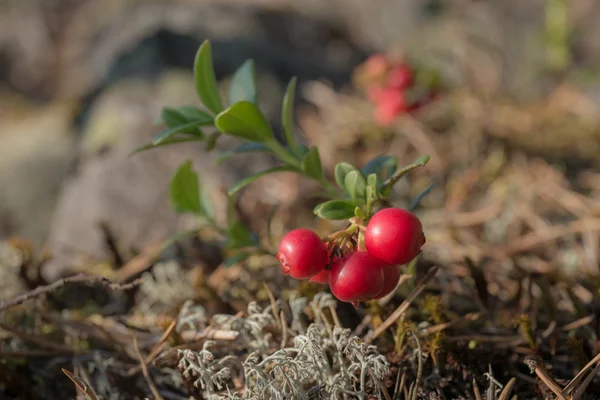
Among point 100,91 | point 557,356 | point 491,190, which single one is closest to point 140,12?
point 100,91

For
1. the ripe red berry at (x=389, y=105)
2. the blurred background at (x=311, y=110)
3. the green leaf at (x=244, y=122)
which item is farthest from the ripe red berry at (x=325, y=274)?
the ripe red berry at (x=389, y=105)

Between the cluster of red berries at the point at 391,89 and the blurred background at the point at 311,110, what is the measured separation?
179mm

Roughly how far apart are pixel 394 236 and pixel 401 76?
1.79 m

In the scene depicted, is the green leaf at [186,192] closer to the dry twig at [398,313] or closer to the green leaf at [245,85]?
the green leaf at [245,85]

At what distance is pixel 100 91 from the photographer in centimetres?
335

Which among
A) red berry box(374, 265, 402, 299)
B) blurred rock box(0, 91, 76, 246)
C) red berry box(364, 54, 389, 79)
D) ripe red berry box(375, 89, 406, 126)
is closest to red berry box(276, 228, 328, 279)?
red berry box(374, 265, 402, 299)

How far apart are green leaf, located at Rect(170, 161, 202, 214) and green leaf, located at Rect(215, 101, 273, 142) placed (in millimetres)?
211

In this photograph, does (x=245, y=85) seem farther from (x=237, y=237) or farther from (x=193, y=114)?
(x=237, y=237)

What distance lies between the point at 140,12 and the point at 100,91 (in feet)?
3.28

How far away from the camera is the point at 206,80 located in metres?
1.38

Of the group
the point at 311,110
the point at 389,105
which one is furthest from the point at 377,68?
the point at 311,110

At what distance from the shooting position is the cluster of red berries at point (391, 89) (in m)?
2.63

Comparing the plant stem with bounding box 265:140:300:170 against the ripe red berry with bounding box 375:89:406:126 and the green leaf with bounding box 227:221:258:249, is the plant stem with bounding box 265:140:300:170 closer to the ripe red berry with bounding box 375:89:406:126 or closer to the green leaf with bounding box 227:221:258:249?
the green leaf with bounding box 227:221:258:249

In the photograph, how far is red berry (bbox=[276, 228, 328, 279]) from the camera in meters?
1.03
